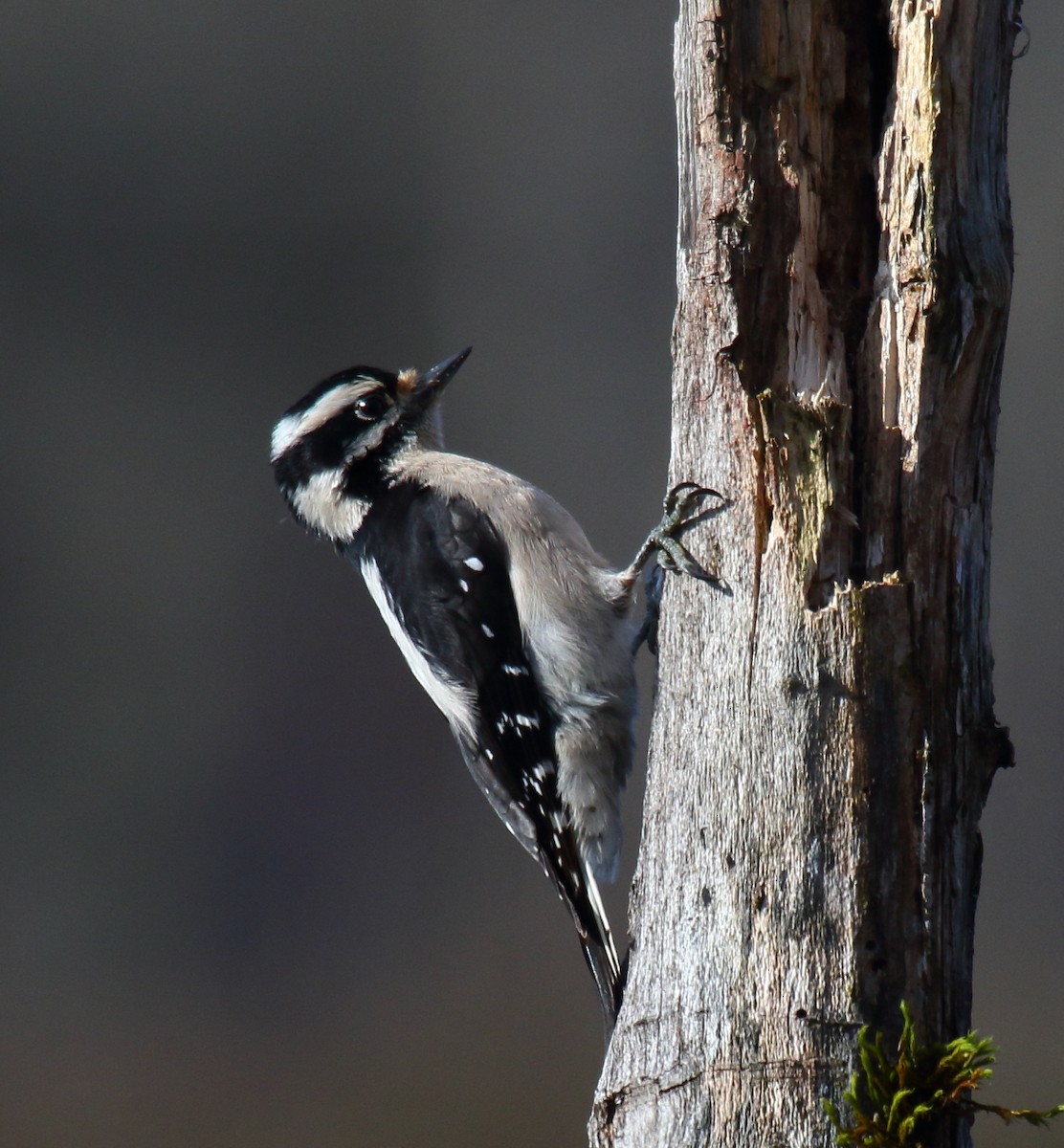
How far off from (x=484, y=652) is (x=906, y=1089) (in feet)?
5.23

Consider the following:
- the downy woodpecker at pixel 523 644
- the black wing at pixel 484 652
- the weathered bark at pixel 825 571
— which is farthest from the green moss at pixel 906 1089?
the black wing at pixel 484 652

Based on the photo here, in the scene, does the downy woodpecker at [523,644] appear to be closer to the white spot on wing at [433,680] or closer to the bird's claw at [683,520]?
the white spot on wing at [433,680]

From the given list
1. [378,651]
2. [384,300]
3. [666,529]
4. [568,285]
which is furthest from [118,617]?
[666,529]

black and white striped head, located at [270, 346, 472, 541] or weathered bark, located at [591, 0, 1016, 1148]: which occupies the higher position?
black and white striped head, located at [270, 346, 472, 541]

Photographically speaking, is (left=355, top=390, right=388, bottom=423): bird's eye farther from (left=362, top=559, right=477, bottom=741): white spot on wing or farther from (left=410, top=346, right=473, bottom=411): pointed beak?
(left=362, top=559, right=477, bottom=741): white spot on wing

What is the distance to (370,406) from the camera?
12.2 feet

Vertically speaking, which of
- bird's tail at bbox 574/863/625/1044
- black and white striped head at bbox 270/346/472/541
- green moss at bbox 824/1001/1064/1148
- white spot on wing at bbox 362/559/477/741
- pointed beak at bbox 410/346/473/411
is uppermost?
pointed beak at bbox 410/346/473/411

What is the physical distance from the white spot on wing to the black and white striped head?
164 millimetres

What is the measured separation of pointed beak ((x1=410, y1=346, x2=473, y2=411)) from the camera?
3.77m

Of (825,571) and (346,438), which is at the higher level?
(346,438)

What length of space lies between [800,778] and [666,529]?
0.56 metres

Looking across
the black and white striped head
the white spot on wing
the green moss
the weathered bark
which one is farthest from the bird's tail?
the black and white striped head

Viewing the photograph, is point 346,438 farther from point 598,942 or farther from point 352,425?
point 598,942

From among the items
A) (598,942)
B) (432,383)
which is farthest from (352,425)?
(598,942)
